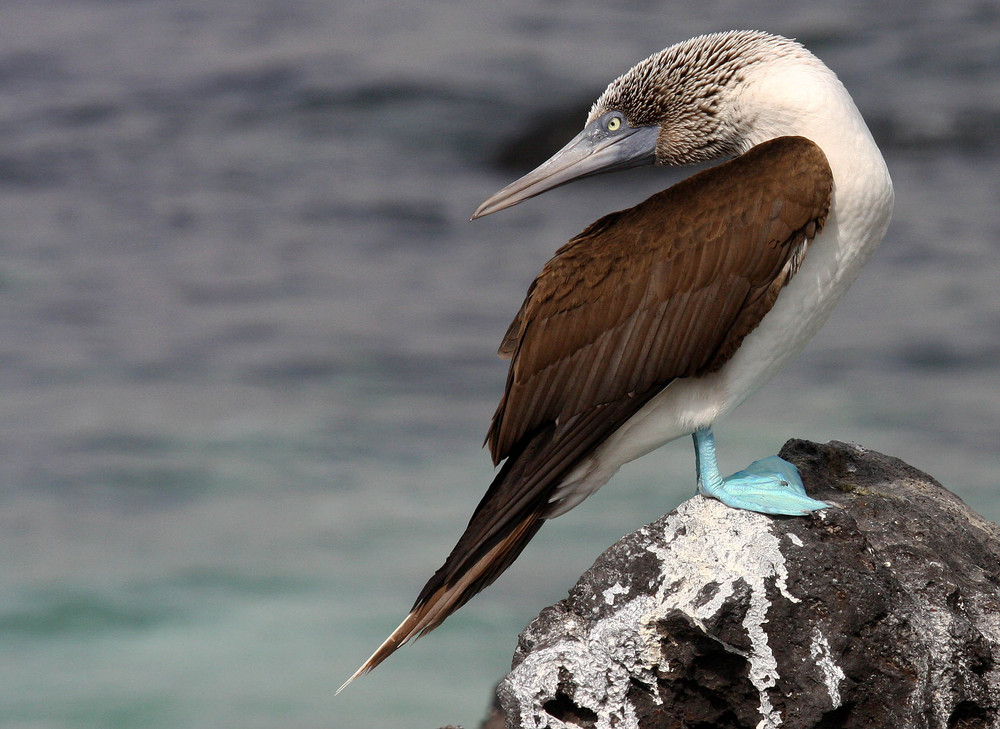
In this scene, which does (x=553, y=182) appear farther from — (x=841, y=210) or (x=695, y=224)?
(x=841, y=210)

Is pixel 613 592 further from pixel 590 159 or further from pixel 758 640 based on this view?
pixel 590 159

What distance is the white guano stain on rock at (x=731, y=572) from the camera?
4070 millimetres

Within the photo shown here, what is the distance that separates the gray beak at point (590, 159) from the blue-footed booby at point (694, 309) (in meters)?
0.45

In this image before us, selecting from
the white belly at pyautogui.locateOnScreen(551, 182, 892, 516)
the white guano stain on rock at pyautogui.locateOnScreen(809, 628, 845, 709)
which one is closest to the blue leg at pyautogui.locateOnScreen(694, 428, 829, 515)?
the white belly at pyautogui.locateOnScreen(551, 182, 892, 516)

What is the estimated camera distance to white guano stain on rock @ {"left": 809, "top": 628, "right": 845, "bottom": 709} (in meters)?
4.05

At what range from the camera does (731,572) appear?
4.15 m

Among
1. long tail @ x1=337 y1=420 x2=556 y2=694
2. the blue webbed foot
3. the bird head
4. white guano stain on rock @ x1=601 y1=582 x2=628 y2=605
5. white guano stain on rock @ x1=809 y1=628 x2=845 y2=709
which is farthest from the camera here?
the bird head

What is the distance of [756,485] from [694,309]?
73cm

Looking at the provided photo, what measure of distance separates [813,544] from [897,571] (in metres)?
0.39

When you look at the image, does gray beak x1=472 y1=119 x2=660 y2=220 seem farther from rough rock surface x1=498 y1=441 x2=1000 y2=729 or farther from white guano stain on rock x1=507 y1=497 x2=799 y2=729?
white guano stain on rock x1=507 y1=497 x2=799 y2=729

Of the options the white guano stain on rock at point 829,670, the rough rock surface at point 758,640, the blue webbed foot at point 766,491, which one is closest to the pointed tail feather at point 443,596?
the rough rock surface at point 758,640

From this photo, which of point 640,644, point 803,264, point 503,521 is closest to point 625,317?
point 803,264

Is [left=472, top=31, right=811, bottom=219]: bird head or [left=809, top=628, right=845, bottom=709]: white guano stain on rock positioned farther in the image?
[left=472, top=31, right=811, bottom=219]: bird head

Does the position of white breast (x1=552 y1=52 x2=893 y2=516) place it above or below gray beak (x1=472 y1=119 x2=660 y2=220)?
below
